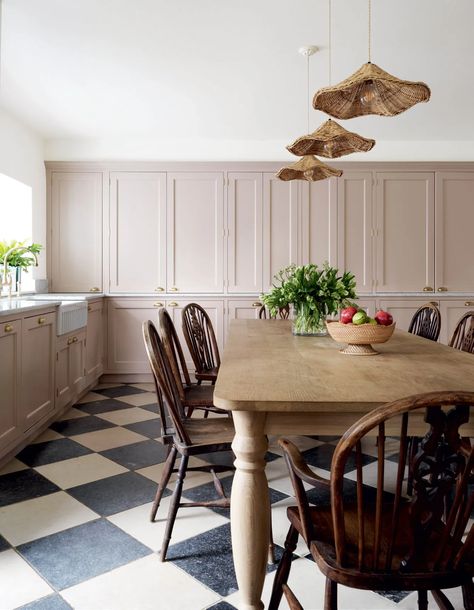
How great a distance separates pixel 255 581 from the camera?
137 centimetres

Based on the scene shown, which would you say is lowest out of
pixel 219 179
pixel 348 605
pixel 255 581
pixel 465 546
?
pixel 348 605

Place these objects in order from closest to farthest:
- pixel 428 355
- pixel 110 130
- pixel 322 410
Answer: pixel 322 410 < pixel 428 355 < pixel 110 130

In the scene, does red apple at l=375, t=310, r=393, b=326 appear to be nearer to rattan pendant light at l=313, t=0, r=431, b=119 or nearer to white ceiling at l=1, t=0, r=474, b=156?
rattan pendant light at l=313, t=0, r=431, b=119

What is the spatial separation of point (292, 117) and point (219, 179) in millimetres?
990

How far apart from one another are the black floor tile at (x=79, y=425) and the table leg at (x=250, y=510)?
2302mm

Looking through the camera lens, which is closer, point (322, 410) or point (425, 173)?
point (322, 410)

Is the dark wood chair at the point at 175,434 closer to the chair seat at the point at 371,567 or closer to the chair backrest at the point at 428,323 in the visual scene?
the chair seat at the point at 371,567

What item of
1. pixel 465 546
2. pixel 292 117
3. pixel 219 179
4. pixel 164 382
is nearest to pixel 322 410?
pixel 465 546

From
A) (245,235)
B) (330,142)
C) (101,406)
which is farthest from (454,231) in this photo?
(101,406)

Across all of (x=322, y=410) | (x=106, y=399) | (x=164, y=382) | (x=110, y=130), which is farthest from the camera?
(x=110, y=130)

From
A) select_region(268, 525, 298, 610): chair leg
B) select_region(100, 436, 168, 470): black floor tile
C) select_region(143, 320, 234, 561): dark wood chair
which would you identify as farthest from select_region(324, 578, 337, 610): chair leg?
select_region(100, 436, 168, 470): black floor tile

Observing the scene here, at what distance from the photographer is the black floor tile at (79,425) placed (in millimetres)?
3461

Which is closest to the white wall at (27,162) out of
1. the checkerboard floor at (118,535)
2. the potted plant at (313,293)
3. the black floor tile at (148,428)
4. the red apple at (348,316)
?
the black floor tile at (148,428)

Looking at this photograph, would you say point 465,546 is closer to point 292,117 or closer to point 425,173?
point 292,117
